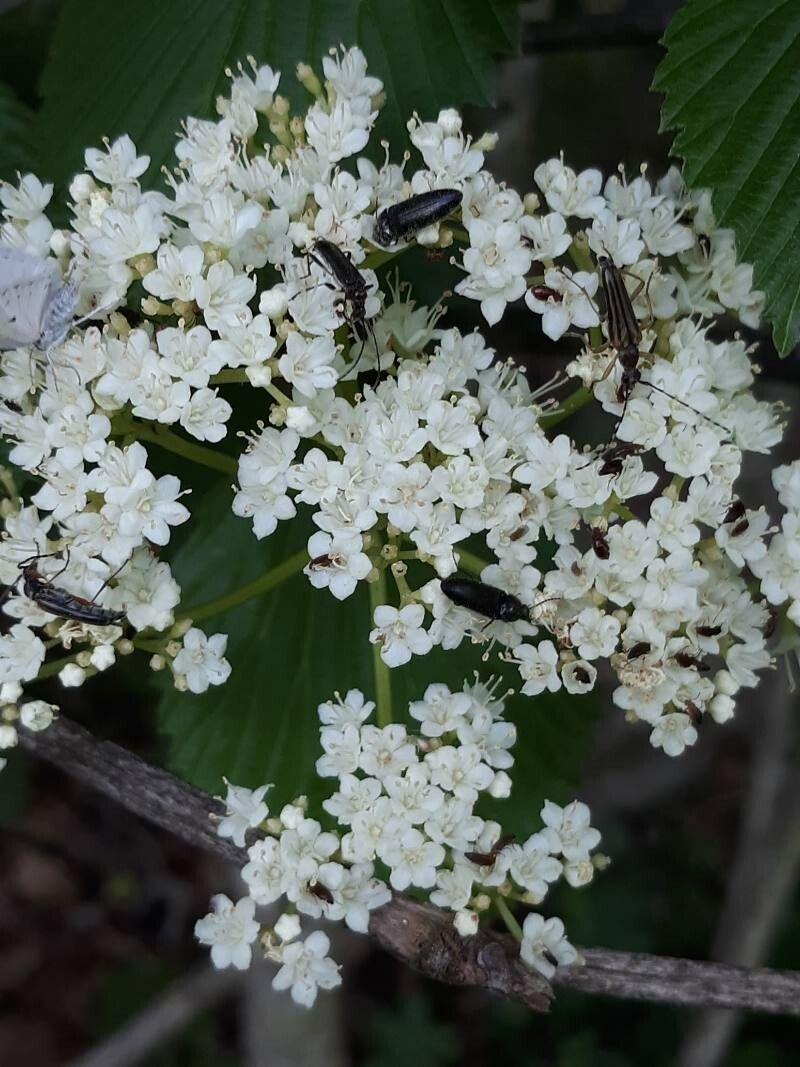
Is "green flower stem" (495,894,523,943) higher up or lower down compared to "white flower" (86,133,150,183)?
lower down

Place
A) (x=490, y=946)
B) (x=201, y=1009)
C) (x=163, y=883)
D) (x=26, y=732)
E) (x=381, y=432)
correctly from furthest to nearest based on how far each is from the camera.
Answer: (x=163, y=883), (x=201, y=1009), (x=26, y=732), (x=490, y=946), (x=381, y=432)

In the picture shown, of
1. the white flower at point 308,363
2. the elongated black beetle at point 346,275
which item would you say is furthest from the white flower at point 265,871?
the elongated black beetle at point 346,275

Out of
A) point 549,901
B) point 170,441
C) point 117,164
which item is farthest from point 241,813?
point 549,901

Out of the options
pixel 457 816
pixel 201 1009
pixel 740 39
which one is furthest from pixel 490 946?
pixel 201 1009

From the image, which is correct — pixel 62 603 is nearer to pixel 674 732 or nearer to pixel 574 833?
pixel 574 833

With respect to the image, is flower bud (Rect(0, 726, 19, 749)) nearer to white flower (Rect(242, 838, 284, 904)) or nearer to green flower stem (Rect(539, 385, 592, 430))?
white flower (Rect(242, 838, 284, 904))

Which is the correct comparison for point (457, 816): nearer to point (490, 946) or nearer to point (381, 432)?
point (490, 946)

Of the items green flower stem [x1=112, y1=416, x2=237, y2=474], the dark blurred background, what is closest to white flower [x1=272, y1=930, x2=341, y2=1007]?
green flower stem [x1=112, y1=416, x2=237, y2=474]
